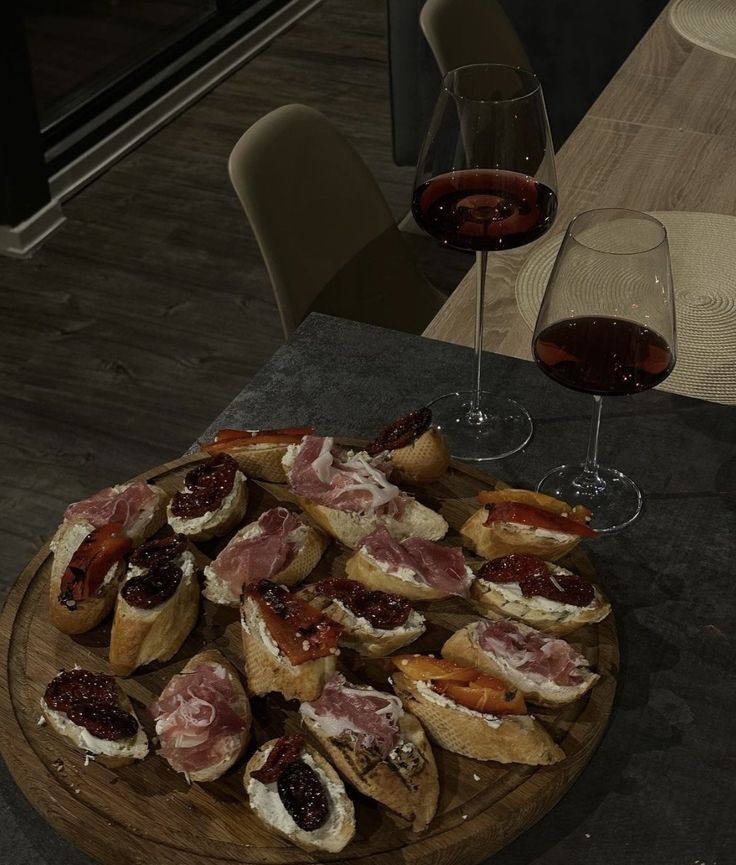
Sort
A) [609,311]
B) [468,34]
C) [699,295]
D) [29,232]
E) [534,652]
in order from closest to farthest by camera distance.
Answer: [534,652], [609,311], [699,295], [468,34], [29,232]

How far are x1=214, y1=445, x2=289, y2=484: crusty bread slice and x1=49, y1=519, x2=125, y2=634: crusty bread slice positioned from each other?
157mm

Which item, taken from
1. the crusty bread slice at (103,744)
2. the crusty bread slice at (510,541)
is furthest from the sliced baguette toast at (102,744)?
the crusty bread slice at (510,541)

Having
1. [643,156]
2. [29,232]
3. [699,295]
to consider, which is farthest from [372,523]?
[29,232]

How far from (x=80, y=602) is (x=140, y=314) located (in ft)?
7.38

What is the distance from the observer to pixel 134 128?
13.0 ft

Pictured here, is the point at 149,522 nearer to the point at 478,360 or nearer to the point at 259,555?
the point at 259,555

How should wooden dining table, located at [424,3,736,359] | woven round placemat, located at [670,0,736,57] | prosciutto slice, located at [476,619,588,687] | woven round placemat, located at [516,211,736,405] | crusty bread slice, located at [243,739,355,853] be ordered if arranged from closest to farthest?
crusty bread slice, located at [243,739,355,853]
prosciutto slice, located at [476,619,588,687]
woven round placemat, located at [516,211,736,405]
wooden dining table, located at [424,3,736,359]
woven round placemat, located at [670,0,736,57]

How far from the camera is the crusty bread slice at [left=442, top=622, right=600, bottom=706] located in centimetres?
88

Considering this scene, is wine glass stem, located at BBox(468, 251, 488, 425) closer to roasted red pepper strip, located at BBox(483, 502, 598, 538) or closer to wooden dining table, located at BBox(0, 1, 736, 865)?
wooden dining table, located at BBox(0, 1, 736, 865)

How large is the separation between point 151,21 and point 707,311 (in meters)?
3.36

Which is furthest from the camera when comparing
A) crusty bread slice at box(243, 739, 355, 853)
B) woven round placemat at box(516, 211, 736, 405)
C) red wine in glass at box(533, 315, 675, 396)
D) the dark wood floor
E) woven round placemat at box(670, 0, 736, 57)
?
the dark wood floor

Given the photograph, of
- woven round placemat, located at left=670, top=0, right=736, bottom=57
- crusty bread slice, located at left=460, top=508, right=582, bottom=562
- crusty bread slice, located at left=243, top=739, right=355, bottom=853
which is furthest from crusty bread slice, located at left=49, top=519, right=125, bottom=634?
woven round placemat, located at left=670, top=0, right=736, bottom=57

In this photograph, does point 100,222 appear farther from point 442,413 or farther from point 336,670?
point 336,670

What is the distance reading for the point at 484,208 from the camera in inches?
46.6
